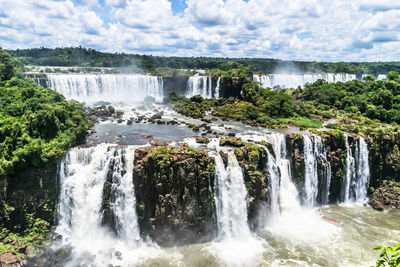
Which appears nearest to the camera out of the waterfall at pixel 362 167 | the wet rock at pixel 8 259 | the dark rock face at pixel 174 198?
the wet rock at pixel 8 259

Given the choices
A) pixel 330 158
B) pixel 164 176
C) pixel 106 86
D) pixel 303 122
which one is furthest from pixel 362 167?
pixel 106 86

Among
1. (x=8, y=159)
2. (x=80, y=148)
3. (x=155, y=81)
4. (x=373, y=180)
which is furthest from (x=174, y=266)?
(x=155, y=81)

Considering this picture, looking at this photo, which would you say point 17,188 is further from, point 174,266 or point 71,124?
point 174,266

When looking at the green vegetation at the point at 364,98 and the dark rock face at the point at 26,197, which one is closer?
the dark rock face at the point at 26,197

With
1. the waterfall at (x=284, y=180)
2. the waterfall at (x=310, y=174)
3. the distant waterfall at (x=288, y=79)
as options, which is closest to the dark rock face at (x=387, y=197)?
the waterfall at (x=310, y=174)

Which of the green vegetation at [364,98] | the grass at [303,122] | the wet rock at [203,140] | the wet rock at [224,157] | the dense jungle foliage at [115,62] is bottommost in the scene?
the wet rock at [224,157]

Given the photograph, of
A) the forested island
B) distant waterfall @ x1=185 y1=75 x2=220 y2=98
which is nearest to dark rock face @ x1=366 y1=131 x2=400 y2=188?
the forested island

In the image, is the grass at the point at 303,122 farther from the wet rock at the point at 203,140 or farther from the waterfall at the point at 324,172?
the wet rock at the point at 203,140
